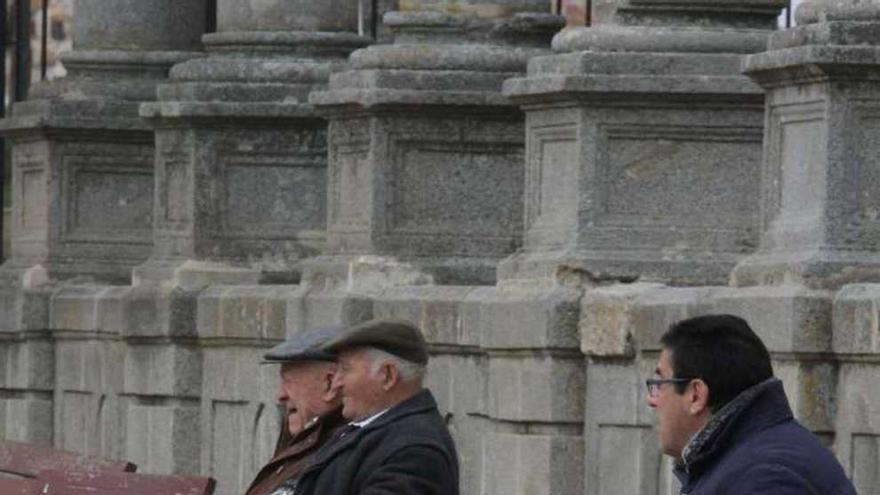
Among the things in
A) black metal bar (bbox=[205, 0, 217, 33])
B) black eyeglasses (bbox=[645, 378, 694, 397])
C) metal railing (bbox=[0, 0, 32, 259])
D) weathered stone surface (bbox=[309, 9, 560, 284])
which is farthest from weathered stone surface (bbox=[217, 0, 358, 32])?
black eyeglasses (bbox=[645, 378, 694, 397])

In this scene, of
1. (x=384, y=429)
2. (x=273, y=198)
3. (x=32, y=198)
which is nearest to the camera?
(x=384, y=429)

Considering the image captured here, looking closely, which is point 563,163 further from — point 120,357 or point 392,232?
point 120,357

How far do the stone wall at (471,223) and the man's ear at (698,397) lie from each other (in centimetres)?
334

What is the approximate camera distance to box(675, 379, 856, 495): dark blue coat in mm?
9492

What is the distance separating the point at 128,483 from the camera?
522 inches

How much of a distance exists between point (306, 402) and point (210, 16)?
10.7m

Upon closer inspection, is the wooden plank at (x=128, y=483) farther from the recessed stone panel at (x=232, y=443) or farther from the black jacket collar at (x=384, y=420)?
the recessed stone panel at (x=232, y=443)

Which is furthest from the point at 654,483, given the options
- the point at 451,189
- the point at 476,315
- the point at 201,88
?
the point at 201,88

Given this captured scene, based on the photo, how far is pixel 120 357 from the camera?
20.6 m

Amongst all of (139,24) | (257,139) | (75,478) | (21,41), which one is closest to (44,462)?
(75,478)

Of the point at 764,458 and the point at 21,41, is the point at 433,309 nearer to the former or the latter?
the point at 764,458

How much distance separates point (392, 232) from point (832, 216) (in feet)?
14.0

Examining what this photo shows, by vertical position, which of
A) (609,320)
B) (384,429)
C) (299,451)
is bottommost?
(299,451)

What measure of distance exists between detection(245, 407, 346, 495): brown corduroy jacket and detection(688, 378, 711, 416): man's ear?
205 cm
